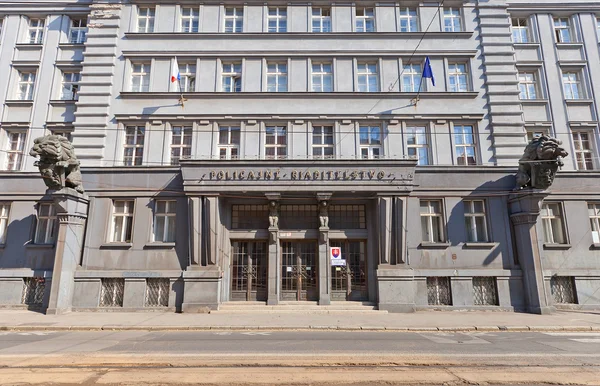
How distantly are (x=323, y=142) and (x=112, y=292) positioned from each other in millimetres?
13191

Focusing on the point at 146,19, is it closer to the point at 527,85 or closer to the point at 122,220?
the point at 122,220

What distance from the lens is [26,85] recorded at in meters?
20.1

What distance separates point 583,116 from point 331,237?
16.0 m

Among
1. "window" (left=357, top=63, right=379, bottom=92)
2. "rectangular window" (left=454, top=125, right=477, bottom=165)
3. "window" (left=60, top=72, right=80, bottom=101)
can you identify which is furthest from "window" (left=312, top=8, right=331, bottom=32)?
"window" (left=60, top=72, right=80, bottom=101)

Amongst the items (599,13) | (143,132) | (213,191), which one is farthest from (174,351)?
(599,13)

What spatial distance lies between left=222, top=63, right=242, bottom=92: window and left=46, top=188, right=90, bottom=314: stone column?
9.51m

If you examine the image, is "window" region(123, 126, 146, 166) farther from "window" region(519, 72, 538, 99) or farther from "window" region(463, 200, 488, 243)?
"window" region(519, 72, 538, 99)

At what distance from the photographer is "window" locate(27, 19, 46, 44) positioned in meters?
20.7

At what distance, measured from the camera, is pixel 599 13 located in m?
20.9

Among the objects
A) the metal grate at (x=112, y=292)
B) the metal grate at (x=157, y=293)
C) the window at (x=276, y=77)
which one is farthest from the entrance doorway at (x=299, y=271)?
the window at (x=276, y=77)

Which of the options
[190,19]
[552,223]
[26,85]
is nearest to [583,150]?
[552,223]

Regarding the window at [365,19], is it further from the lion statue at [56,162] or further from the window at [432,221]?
the lion statue at [56,162]

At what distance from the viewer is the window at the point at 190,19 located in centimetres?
2023

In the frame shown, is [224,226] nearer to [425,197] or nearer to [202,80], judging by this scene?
[202,80]
